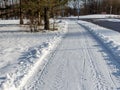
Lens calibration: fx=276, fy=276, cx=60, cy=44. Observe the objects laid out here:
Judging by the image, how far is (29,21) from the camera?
25047 millimetres

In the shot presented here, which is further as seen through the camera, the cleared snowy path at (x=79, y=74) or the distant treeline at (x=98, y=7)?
the distant treeline at (x=98, y=7)

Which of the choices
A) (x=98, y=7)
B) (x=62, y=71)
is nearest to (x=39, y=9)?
(x=62, y=71)

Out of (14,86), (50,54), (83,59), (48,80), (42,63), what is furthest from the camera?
(50,54)

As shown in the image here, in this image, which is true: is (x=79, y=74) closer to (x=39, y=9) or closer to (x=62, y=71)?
(x=62, y=71)

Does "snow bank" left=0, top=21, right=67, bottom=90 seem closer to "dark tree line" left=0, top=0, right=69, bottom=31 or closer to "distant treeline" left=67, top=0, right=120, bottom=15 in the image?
"dark tree line" left=0, top=0, right=69, bottom=31

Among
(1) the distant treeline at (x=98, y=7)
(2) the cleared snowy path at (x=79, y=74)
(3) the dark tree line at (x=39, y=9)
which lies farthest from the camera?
(1) the distant treeline at (x=98, y=7)

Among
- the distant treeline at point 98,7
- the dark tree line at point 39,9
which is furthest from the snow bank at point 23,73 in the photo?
the distant treeline at point 98,7

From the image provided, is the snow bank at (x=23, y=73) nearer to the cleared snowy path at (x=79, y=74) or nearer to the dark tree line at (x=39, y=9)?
the cleared snowy path at (x=79, y=74)

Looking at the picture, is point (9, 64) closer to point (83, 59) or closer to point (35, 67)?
point (35, 67)

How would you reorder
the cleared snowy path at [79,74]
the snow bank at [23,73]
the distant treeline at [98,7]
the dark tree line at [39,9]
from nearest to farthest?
the snow bank at [23,73], the cleared snowy path at [79,74], the dark tree line at [39,9], the distant treeline at [98,7]

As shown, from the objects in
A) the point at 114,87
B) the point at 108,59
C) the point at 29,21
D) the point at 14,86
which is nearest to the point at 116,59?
the point at 108,59

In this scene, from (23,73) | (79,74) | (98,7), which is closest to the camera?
(23,73)

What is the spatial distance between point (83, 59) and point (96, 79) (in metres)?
Result: 3.05

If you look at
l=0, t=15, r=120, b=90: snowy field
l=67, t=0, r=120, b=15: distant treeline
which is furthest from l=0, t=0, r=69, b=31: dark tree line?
l=67, t=0, r=120, b=15: distant treeline
